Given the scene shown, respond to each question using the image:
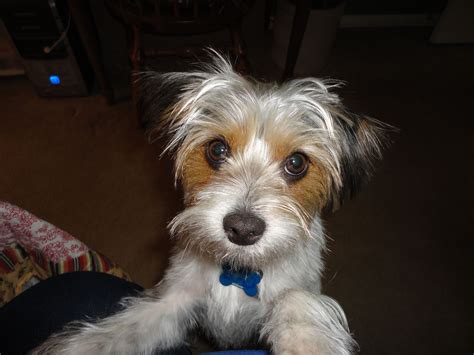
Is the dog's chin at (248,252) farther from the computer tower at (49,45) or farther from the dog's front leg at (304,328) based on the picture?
the computer tower at (49,45)

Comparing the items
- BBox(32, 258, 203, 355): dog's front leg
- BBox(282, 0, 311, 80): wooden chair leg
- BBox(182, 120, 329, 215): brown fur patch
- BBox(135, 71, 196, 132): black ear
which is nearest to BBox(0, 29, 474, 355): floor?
BBox(282, 0, 311, 80): wooden chair leg

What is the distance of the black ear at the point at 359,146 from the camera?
1645 millimetres

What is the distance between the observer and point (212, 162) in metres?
1.63

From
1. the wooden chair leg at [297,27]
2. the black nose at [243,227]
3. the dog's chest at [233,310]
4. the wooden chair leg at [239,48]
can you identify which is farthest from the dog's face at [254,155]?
the wooden chair leg at [297,27]

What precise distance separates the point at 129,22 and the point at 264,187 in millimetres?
2293

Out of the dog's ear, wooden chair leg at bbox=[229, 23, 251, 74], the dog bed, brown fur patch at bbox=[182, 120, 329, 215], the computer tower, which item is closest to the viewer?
brown fur patch at bbox=[182, 120, 329, 215]

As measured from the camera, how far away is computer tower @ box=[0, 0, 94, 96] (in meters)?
3.33

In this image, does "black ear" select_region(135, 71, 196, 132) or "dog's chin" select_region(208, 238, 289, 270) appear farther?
"black ear" select_region(135, 71, 196, 132)

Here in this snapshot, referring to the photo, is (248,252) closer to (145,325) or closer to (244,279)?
(244,279)

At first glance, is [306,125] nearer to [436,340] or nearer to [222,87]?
[222,87]

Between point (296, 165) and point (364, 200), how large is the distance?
213cm

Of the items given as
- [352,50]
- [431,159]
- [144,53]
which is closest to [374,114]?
[431,159]

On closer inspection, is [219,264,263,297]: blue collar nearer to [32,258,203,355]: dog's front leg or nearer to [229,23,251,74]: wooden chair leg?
[32,258,203,355]: dog's front leg

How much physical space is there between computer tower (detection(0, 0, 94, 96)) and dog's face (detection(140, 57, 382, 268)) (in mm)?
2388
